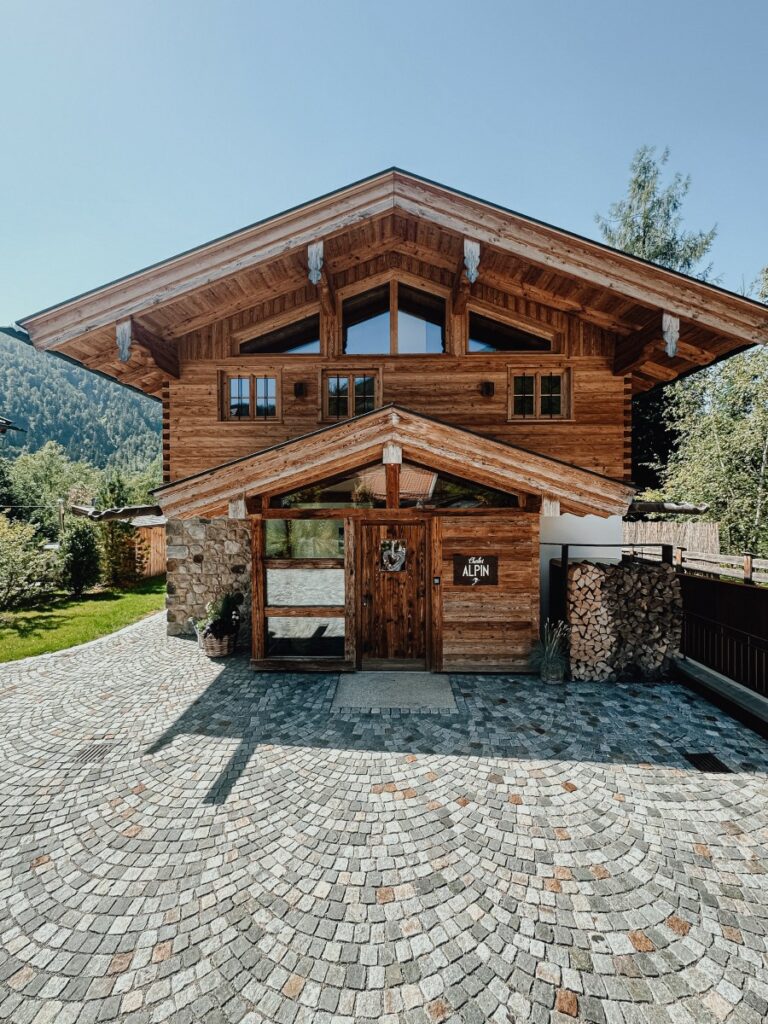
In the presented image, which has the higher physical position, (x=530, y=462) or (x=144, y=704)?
(x=530, y=462)

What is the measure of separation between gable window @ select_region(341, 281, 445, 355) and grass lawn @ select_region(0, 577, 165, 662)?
9031mm

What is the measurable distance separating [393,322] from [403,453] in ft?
11.8

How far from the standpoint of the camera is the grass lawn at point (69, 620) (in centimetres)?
912

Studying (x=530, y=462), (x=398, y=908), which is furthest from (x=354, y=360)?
(x=398, y=908)

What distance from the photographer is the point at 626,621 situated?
705cm

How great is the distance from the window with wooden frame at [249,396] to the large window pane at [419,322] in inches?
112

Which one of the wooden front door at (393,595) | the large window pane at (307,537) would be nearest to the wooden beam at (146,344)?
the large window pane at (307,537)

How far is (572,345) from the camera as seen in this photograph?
8664 millimetres

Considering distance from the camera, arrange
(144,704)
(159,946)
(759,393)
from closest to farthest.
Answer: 1. (159,946)
2. (144,704)
3. (759,393)

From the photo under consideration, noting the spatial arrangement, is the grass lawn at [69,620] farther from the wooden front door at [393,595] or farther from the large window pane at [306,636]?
the wooden front door at [393,595]

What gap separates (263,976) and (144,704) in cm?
465

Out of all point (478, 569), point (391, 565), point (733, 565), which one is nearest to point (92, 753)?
point (391, 565)

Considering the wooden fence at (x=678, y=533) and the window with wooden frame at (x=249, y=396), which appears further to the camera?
the wooden fence at (x=678, y=533)

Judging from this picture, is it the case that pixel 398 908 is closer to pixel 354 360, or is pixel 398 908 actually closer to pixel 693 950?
pixel 693 950
